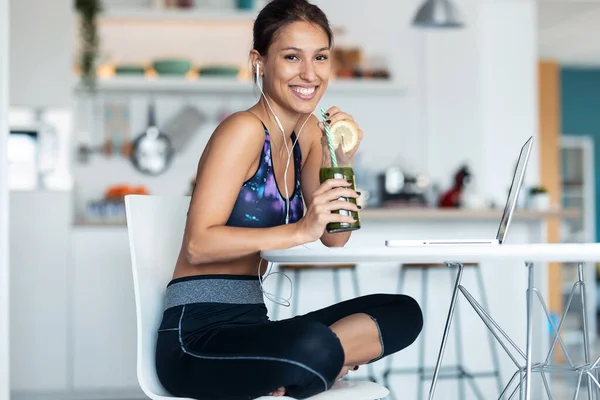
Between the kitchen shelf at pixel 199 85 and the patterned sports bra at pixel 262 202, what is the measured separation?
431 centimetres

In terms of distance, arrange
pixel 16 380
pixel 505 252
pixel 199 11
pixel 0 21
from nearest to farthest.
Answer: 1. pixel 505 252
2. pixel 0 21
3. pixel 16 380
4. pixel 199 11

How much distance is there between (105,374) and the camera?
15.8ft

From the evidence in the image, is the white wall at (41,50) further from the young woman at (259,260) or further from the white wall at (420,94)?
the young woman at (259,260)

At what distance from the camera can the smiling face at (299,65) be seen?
204 centimetres

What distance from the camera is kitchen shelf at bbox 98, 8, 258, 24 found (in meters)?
6.25

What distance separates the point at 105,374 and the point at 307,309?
1.23m

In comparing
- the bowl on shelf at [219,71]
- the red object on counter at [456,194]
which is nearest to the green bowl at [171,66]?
the bowl on shelf at [219,71]

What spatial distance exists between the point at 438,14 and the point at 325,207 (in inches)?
154

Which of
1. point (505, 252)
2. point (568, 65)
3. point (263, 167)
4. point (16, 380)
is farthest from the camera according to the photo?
point (568, 65)

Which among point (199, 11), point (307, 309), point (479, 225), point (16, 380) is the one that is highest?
point (199, 11)

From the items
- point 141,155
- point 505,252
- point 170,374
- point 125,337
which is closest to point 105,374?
point 125,337

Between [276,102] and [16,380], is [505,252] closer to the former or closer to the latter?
[276,102]

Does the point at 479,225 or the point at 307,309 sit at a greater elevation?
the point at 479,225

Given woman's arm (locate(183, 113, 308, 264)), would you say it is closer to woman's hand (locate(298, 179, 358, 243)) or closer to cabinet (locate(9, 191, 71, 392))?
woman's hand (locate(298, 179, 358, 243))
